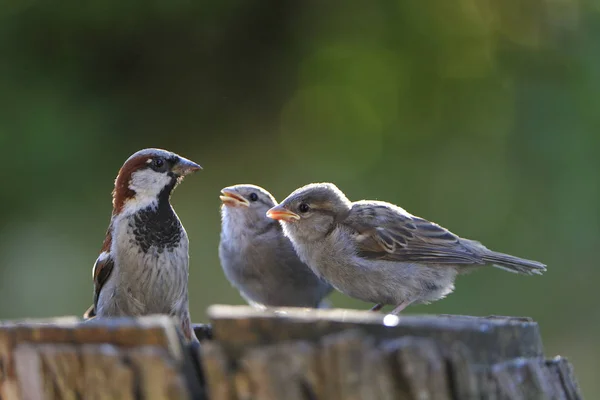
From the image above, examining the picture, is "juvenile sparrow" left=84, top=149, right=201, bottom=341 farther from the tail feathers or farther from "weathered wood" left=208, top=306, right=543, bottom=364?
"weathered wood" left=208, top=306, right=543, bottom=364

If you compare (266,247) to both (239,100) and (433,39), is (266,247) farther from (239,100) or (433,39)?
(433,39)

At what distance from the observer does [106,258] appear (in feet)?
11.1

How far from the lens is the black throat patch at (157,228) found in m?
3.36

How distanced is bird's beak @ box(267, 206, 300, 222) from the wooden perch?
177 cm

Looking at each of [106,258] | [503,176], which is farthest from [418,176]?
[106,258]

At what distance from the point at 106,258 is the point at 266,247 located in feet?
2.81

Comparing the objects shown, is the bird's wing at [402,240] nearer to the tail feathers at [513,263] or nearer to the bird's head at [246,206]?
the tail feathers at [513,263]

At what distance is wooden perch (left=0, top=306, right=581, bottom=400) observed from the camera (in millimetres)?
1604

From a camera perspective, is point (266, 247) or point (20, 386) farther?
point (266, 247)

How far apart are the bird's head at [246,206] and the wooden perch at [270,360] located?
85.9 inches

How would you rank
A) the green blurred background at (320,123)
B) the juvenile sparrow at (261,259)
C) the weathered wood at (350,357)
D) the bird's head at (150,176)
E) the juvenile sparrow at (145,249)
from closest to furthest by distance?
the weathered wood at (350,357) < the juvenile sparrow at (145,249) < the bird's head at (150,176) < the juvenile sparrow at (261,259) < the green blurred background at (320,123)

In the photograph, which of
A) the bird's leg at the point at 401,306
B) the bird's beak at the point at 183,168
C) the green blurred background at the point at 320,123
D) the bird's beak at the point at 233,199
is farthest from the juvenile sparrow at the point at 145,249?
the green blurred background at the point at 320,123

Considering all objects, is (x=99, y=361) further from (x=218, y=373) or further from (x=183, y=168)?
(x=183, y=168)

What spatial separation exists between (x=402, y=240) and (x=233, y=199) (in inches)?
35.8
